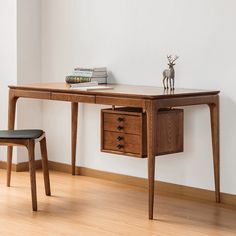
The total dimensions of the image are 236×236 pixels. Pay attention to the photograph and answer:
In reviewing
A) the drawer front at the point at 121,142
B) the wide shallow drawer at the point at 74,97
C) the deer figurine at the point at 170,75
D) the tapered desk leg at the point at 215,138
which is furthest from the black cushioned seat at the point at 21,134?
the tapered desk leg at the point at 215,138

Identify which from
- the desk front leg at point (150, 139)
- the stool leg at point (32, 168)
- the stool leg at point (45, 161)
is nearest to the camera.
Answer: the desk front leg at point (150, 139)

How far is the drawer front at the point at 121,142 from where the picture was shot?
379 centimetres

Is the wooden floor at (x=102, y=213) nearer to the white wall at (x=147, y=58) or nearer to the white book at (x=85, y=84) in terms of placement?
the white wall at (x=147, y=58)

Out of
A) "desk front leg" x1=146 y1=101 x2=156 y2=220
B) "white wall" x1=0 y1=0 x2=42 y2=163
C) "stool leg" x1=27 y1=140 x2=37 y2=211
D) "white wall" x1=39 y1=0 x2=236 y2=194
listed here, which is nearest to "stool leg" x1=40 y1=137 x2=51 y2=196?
"stool leg" x1=27 y1=140 x2=37 y2=211

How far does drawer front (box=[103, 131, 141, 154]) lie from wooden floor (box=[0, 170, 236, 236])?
0.35 metres

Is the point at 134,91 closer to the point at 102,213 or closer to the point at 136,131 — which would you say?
the point at 136,131

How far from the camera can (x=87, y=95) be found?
389 cm

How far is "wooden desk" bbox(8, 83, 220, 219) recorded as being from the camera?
3547 mm

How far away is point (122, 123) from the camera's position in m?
3.87

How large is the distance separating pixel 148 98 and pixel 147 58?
2.67 feet

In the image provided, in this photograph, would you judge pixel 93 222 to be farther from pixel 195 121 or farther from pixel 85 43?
pixel 85 43

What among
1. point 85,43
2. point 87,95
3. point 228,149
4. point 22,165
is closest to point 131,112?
point 87,95

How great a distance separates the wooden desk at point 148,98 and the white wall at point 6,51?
565 millimetres

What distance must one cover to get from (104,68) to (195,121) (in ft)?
2.63
